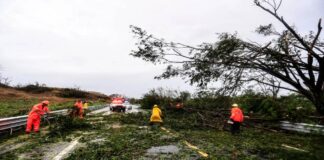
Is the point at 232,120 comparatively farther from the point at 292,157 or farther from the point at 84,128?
the point at 292,157

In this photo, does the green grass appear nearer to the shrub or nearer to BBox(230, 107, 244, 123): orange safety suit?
BBox(230, 107, 244, 123): orange safety suit

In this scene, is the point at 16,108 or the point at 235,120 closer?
the point at 235,120

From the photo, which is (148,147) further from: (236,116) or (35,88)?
(35,88)

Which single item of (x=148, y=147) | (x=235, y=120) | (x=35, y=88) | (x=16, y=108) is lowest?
(x=148, y=147)

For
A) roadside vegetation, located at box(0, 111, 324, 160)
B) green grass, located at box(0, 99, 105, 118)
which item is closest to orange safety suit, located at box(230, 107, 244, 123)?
roadside vegetation, located at box(0, 111, 324, 160)

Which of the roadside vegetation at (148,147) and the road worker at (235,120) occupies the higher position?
the road worker at (235,120)

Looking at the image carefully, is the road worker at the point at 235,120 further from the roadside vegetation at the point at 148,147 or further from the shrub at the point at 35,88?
the shrub at the point at 35,88

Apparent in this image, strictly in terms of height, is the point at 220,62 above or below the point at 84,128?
above

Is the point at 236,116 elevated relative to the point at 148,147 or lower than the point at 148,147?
elevated

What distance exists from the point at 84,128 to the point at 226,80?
302 inches

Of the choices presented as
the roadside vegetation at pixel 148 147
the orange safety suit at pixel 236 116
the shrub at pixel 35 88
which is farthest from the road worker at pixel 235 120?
the shrub at pixel 35 88

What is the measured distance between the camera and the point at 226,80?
50.9 feet

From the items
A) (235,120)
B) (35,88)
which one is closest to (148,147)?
(235,120)

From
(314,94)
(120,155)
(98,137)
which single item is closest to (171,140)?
(98,137)
